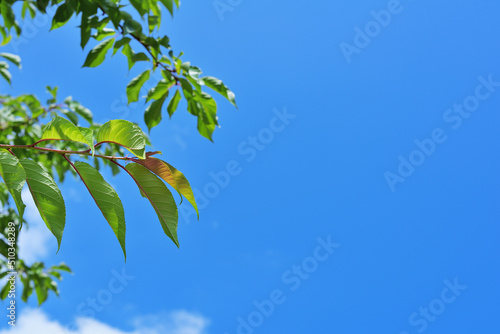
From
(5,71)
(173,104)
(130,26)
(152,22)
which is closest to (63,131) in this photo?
(130,26)

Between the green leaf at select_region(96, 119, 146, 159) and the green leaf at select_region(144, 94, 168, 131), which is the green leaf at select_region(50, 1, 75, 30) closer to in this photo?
the green leaf at select_region(144, 94, 168, 131)

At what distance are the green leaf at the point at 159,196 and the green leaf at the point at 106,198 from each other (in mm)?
49

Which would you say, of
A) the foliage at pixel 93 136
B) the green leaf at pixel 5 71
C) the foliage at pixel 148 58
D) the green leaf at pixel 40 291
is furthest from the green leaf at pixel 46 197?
the green leaf at pixel 40 291

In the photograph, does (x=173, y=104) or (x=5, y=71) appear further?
(x=5, y=71)

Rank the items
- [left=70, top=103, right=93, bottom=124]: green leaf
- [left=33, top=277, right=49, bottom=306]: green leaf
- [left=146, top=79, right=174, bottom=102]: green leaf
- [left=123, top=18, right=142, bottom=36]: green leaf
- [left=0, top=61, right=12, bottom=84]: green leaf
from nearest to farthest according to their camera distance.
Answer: [left=123, top=18, right=142, bottom=36]: green leaf, [left=146, top=79, right=174, bottom=102]: green leaf, [left=0, top=61, right=12, bottom=84]: green leaf, [left=70, top=103, right=93, bottom=124]: green leaf, [left=33, top=277, right=49, bottom=306]: green leaf

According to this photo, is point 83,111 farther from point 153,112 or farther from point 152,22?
point 152,22

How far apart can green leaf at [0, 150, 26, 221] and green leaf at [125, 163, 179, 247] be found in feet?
0.55

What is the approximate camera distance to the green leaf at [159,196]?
28.9 inches

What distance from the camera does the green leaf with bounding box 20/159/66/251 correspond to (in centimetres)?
68

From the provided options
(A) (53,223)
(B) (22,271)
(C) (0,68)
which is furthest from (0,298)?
(A) (53,223)

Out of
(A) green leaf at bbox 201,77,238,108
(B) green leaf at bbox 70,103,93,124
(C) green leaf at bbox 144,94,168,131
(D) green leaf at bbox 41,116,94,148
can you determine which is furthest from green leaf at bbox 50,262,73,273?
(D) green leaf at bbox 41,116,94,148

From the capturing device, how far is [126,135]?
27.9 inches

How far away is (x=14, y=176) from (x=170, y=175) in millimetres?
243

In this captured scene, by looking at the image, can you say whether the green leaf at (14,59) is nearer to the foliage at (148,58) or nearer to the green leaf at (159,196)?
the foliage at (148,58)
